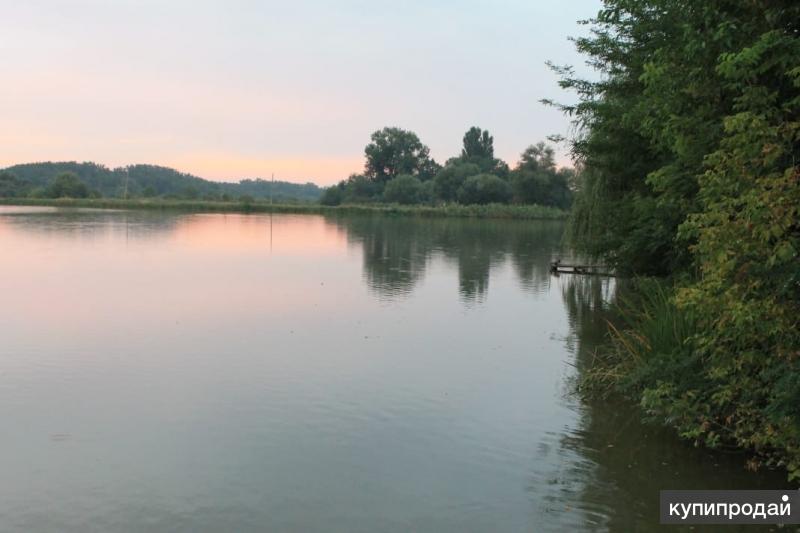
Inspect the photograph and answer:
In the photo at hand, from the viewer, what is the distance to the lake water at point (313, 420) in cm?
601

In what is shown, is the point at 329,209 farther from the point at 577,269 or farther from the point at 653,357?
the point at 653,357

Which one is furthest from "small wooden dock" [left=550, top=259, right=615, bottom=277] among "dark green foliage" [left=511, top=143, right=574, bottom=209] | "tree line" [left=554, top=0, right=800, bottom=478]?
"dark green foliage" [left=511, top=143, right=574, bottom=209]

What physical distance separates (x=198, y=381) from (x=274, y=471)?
11.4 ft

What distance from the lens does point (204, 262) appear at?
24969mm

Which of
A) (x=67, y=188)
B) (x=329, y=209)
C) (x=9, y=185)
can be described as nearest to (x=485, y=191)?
(x=329, y=209)

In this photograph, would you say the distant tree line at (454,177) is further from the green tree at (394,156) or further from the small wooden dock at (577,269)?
the small wooden dock at (577,269)

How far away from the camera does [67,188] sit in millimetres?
108875

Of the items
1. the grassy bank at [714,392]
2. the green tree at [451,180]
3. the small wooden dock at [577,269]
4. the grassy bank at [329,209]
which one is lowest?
the small wooden dock at [577,269]

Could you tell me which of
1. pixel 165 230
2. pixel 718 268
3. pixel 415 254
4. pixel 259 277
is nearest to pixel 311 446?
pixel 718 268

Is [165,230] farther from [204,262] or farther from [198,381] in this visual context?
[198,381]

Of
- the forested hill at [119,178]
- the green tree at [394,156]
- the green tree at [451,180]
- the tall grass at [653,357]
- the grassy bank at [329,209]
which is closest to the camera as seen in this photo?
the tall grass at [653,357]

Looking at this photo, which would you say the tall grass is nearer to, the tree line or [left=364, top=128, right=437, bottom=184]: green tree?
the tree line

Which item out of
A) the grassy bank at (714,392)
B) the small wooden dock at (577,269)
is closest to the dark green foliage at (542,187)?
the small wooden dock at (577,269)

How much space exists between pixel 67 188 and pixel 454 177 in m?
59.9
